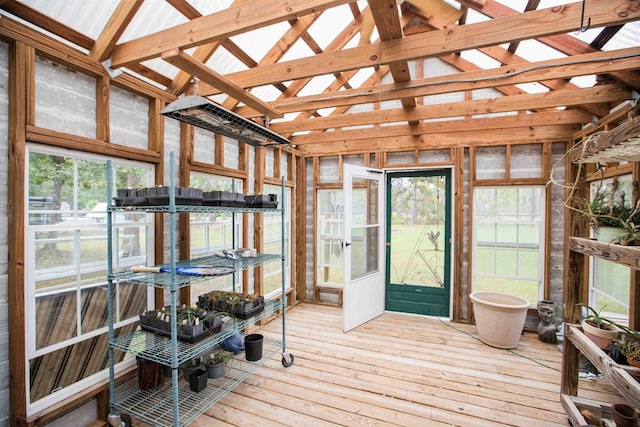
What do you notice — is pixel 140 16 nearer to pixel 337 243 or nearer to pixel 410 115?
pixel 410 115

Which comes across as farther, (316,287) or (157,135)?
(316,287)

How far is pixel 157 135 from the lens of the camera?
8.52ft

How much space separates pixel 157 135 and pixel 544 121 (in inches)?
161

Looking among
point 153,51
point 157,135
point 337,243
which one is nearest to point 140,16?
point 153,51

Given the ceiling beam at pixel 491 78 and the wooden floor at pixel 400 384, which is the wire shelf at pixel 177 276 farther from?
the ceiling beam at pixel 491 78

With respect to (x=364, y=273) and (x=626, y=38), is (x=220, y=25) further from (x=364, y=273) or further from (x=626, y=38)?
(x=364, y=273)

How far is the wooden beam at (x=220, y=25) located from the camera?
160 cm

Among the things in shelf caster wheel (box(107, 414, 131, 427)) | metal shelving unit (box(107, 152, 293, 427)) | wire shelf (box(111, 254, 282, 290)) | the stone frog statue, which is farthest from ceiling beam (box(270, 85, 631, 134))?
shelf caster wheel (box(107, 414, 131, 427))

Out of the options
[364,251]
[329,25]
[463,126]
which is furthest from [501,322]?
[329,25]

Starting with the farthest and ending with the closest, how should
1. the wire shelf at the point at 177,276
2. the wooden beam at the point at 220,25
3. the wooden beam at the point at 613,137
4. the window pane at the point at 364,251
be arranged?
the window pane at the point at 364,251
the wire shelf at the point at 177,276
the wooden beam at the point at 220,25
the wooden beam at the point at 613,137

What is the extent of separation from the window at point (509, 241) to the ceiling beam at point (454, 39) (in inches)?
110

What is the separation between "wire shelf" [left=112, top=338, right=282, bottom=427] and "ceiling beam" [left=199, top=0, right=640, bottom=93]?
247 cm

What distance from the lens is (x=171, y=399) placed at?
7.80ft

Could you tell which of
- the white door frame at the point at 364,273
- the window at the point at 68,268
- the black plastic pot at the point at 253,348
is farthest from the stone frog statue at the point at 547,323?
the window at the point at 68,268
